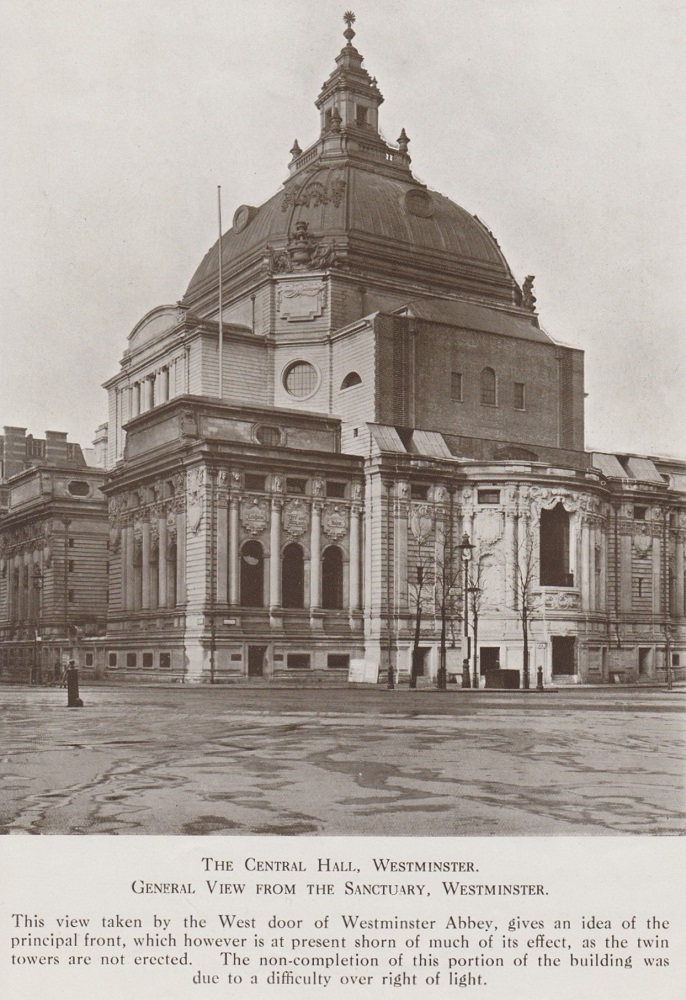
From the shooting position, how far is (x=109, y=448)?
85.1 m

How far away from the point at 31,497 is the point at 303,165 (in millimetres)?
31838

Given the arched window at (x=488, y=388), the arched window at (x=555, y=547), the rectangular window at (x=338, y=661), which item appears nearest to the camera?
the rectangular window at (x=338, y=661)

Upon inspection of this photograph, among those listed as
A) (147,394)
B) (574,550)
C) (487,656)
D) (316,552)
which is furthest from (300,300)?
(487,656)

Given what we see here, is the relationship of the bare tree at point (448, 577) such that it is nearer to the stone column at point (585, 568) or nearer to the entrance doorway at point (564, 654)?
the entrance doorway at point (564, 654)

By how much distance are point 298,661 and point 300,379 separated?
21.0 meters

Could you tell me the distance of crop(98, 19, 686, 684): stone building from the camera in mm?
60469

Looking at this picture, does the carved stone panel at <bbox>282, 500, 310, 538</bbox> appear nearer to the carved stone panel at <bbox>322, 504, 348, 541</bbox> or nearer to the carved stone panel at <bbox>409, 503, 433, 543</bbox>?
the carved stone panel at <bbox>322, 504, 348, 541</bbox>

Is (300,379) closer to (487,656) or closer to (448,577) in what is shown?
(448,577)

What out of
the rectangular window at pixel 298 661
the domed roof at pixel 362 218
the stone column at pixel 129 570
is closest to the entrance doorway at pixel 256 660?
the rectangular window at pixel 298 661

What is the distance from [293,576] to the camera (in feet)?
206

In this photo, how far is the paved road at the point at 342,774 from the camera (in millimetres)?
12609

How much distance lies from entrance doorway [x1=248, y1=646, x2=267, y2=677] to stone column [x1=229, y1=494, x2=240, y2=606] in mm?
2669

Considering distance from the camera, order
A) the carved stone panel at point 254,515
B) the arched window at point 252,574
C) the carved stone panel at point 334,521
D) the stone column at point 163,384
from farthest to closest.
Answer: the stone column at point 163,384
the carved stone panel at point 334,521
the arched window at point 252,574
the carved stone panel at point 254,515

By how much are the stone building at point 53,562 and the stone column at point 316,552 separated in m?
19.2
